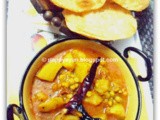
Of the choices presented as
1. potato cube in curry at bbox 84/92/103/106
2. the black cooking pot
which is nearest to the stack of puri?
the black cooking pot

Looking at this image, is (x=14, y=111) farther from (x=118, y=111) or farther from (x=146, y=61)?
(x=146, y=61)

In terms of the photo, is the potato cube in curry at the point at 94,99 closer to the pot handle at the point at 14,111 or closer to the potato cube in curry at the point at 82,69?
the potato cube in curry at the point at 82,69

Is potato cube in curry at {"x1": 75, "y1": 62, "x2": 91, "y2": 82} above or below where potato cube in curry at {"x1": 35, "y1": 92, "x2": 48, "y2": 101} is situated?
above

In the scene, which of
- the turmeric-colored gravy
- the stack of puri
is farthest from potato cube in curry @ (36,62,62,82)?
the stack of puri

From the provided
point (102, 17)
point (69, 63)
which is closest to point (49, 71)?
A: point (69, 63)

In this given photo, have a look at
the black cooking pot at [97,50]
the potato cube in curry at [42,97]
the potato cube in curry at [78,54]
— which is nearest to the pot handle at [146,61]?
the black cooking pot at [97,50]

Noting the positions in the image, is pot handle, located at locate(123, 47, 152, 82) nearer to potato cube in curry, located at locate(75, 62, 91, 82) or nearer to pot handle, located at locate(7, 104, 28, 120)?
potato cube in curry, located at locate(75, 62, 91, 82)

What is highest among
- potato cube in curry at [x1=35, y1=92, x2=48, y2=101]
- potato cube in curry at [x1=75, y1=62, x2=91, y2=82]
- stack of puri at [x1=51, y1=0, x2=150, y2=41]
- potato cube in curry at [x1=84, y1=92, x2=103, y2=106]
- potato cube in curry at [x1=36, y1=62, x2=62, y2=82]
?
stack of puri at [x1=51, y1=0, x2=150, y2=41]

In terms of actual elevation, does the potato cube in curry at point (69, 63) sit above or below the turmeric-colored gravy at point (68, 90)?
above

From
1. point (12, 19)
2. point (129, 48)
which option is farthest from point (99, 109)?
point (12, 19)
